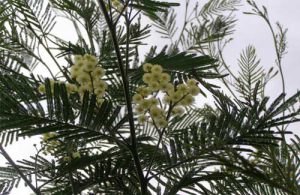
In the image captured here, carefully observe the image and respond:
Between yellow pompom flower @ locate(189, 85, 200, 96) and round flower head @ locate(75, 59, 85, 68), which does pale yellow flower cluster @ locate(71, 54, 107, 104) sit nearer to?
round flower head @ locate(75, 59, 85, 68)

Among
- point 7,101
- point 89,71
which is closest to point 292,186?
point 89,71

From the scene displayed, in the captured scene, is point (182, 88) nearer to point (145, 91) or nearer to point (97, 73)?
point (145, 91)

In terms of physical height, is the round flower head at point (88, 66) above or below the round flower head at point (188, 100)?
above

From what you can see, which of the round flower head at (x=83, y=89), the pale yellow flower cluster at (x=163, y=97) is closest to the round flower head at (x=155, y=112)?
the pale yellow flower cluster at (x=163, y=97)

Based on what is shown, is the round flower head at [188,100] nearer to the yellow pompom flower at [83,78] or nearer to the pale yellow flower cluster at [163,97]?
the pale yellow flower cluster at [163,97]

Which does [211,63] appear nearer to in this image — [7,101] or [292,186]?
[292,186]

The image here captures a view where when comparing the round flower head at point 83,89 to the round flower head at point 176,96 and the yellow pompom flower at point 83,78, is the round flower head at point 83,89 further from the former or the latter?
the round flower head at point 176,96

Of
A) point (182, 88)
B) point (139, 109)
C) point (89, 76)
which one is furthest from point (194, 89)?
point (89, 76)

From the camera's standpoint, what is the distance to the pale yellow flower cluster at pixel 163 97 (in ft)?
3.36

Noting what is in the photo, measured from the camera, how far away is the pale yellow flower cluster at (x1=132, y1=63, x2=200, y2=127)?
40.4 inches

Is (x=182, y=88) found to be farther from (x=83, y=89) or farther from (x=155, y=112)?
(x=83, y=89)

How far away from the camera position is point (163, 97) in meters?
1.05

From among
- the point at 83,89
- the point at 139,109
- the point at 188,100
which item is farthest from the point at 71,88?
the point at 188,100

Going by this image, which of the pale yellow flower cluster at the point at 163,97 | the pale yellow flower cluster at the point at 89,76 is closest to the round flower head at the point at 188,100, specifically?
the pale yellow flower cluster at the point at 163,97
